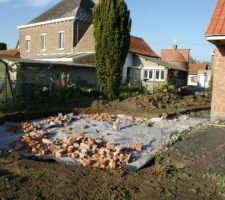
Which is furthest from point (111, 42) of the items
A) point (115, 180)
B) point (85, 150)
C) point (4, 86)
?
point (115, 180)

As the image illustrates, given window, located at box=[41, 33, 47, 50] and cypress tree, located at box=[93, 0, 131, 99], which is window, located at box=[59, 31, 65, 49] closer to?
window, located at box=[41, 33, 47, 50]

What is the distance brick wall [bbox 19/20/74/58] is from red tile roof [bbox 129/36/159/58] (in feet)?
22.1

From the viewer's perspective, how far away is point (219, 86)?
1259 centimetres

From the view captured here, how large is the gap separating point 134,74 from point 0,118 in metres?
24.8

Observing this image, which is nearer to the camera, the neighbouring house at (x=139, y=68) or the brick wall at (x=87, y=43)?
the neighbouring house at (x=139, y=68)

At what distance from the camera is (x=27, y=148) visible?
28.3ft

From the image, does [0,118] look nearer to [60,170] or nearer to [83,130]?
[83,130]

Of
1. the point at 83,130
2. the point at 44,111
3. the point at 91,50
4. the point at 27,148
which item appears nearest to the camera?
the point at 27,148

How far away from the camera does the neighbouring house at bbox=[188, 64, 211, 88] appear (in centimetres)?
5551

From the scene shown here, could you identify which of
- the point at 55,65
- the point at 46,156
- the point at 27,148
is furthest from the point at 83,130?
the point at 55,65

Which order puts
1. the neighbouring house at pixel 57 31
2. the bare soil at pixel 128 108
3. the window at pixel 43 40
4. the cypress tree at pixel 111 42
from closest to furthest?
the bare soil at pixel 128 108 → the cypress tree at pixel 111 42 → the neighbouring house at pixel 57 31 → the window at pixel 43 40

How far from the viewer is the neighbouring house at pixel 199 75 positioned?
182ft

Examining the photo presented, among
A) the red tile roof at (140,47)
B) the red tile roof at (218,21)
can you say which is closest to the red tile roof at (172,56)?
the red tile roof at (140,47)

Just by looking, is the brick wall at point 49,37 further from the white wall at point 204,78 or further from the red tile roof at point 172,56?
the white wall at point 204,78
